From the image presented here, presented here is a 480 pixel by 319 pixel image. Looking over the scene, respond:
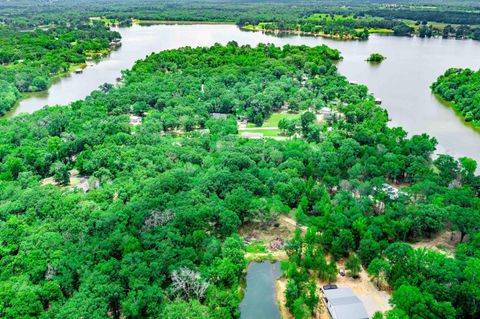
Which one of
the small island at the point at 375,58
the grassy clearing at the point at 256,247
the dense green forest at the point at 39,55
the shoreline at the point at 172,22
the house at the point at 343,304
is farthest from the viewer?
the shoreline at the point at 172,22

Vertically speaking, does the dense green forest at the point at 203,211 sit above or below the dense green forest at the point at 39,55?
below

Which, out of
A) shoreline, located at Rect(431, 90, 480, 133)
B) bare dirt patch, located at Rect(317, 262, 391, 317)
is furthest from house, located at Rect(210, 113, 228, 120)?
shoreline, located at Rect(431, 90, 480, 133)

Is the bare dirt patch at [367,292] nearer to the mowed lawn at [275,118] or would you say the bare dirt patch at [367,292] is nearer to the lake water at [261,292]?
the lake water at [261,292]

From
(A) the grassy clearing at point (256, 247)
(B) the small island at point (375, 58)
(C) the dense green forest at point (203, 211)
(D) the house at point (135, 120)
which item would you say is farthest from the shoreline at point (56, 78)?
(B) the small island at point (375, 58)

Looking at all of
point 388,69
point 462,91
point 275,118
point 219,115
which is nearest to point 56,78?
point 219,115

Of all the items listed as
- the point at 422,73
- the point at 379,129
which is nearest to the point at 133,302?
the point at 379,129

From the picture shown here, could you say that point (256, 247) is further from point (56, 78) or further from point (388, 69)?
point (56, 78)

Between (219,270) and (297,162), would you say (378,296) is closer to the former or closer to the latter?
(219,270)
